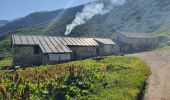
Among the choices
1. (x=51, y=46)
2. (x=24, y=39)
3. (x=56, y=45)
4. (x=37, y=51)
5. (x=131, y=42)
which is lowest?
(x=37, y=51)

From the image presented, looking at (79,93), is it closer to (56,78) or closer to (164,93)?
(56,78)

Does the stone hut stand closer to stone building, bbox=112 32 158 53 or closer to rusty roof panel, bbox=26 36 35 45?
rusty roof panel, bbox=26 36 35 45

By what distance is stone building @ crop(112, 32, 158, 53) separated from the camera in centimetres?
9600

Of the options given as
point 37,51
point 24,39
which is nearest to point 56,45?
point 37,51

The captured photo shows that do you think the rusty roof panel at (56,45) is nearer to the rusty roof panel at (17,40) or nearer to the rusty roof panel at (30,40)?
the rusty roof panel at (30,40)

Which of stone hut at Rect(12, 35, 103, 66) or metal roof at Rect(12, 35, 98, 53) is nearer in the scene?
stone hut at Rect(12, 35, 103, 66)

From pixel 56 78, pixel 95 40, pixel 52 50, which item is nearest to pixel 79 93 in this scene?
pixel 56 78

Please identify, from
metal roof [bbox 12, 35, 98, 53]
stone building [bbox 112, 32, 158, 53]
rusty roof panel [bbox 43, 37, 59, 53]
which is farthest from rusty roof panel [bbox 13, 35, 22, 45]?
stone building [bbox 112, 32, 158, 53]

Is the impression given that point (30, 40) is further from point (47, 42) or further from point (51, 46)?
point (51, 46)

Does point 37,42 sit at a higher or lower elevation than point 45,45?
higher

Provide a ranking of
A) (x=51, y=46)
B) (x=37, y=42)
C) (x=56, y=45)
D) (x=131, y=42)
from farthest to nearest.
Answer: (x=131, y=42) < (x=56, y=45) < (x=37, y=42) < (x=51, y=46)

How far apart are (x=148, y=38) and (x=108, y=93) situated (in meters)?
92.9

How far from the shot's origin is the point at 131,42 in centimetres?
9969

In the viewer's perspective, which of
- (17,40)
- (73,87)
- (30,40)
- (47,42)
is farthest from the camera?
(47,42)
